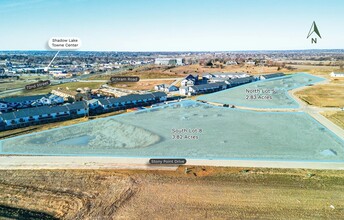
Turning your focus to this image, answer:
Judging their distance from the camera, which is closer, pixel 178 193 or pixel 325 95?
pixel 178 193

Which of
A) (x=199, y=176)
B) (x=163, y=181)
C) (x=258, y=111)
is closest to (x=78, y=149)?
(x=163, y=181)

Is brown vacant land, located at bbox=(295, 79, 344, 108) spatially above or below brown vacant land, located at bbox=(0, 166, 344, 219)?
above

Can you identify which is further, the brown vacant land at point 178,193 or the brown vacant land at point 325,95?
the brown vacant land at point 325,95

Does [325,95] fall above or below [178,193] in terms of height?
above

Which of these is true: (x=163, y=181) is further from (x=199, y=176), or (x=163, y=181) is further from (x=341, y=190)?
(x=341, y=190)

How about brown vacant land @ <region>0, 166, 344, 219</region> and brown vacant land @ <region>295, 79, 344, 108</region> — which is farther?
brown vacant land @ <region>295, 79, 344, 108</region>
